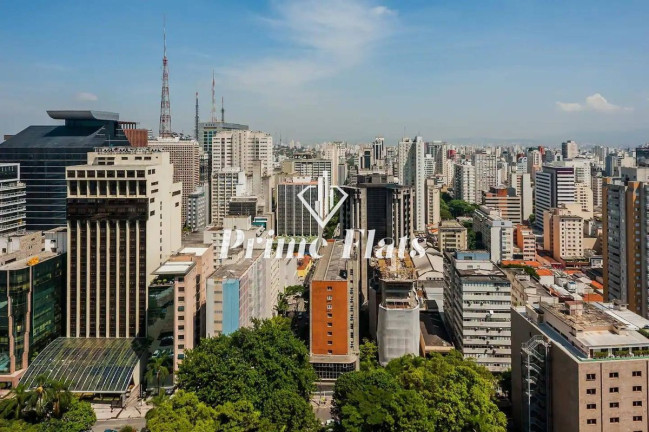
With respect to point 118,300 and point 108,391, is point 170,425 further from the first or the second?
point 118,300

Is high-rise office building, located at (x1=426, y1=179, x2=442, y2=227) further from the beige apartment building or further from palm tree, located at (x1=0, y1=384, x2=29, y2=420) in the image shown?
palm tree, located at (x1=0, y1=384, x2=29, y2=420)

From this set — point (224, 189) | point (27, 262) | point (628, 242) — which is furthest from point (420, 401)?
point (224, 189)

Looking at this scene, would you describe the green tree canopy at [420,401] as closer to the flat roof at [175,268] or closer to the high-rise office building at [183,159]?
the flat roof at [175,268]

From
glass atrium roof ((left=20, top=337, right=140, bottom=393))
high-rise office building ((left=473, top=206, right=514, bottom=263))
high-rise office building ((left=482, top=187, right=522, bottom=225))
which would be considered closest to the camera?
glass atrium roof ((left=20, top=337, right=140, bottom=393))

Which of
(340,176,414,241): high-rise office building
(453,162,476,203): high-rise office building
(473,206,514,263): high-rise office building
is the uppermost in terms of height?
(453,162,476,203): high-rise office building

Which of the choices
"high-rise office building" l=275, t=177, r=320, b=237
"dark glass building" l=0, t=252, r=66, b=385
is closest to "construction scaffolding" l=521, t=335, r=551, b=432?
"dark glass building" l=0, t=252, r=66, b=385

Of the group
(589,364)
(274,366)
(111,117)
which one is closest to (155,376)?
(274,366)
